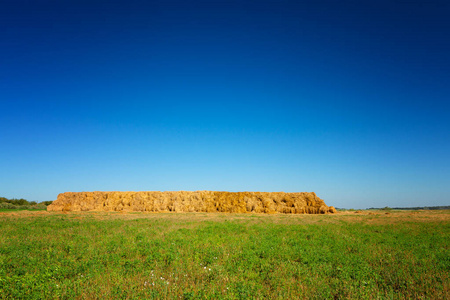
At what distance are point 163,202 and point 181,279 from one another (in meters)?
51.1

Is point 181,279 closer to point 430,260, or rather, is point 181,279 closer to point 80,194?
point 430,260

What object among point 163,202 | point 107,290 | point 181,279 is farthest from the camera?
point 163,202

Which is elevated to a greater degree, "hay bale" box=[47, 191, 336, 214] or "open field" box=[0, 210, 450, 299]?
"hay bale" box=[47, 191, 336, 214]

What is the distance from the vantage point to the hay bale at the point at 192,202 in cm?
5181

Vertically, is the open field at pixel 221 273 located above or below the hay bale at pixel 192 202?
below

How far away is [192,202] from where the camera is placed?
56125mm

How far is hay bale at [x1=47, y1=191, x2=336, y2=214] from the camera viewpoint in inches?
2040

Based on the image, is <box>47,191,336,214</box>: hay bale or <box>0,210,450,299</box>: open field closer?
<box>0,210,450,299</box>: open field

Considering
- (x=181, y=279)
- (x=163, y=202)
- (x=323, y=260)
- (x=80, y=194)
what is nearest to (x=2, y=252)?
(x=181, y=279)

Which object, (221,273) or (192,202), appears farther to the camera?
(192,202)

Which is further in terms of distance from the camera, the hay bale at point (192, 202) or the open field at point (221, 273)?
the hay bale at point (192, 202)

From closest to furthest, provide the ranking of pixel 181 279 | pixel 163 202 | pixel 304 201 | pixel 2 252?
1. pixel 181 279
2. pixel 2 252
3. pixel 304 201
4. pixel 163 202

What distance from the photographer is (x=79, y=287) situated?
22.1 ft

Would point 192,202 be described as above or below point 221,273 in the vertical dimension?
above
